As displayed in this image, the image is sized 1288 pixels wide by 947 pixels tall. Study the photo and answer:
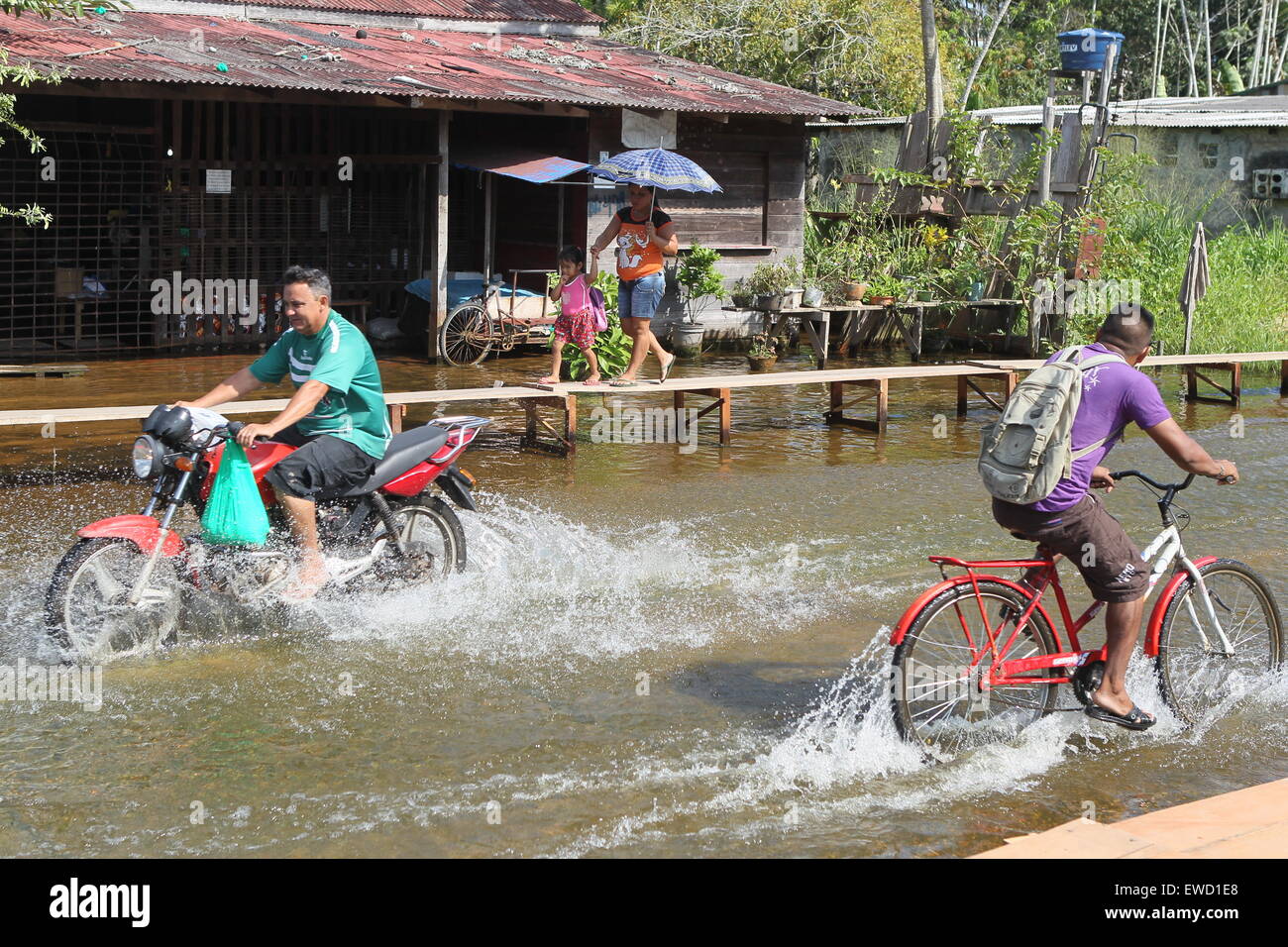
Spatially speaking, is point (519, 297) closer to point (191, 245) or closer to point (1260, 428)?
point (191, 245)

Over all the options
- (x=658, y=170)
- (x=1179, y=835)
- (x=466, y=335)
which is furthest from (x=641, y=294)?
(x=1179, y=835)

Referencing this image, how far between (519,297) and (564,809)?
12.1 meters

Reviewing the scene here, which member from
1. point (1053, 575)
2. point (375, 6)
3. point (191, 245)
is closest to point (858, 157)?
point (375, 6)

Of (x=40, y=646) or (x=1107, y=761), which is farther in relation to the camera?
(x=40, y=646)

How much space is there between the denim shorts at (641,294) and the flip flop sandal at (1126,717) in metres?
7.03

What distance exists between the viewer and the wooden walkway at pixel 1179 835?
433 centimetres

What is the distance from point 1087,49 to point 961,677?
13482 mm

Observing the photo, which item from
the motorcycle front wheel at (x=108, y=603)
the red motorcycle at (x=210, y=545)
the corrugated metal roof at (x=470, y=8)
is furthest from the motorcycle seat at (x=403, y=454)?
the corrugated metal roof at (x=470, y=8)

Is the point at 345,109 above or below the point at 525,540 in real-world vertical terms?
above

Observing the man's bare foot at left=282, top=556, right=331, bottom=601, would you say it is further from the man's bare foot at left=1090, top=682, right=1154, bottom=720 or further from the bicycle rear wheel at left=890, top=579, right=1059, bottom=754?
the man's bare foot at left=1090, top=682, right=1154, bottom=720

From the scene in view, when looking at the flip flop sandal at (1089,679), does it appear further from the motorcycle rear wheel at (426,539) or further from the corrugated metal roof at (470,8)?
the corrugated metal roof at (470,8)

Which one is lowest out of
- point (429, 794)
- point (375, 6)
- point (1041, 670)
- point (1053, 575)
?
point (429, 794)

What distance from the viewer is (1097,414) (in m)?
5.32

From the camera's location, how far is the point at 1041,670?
18.4 ft
